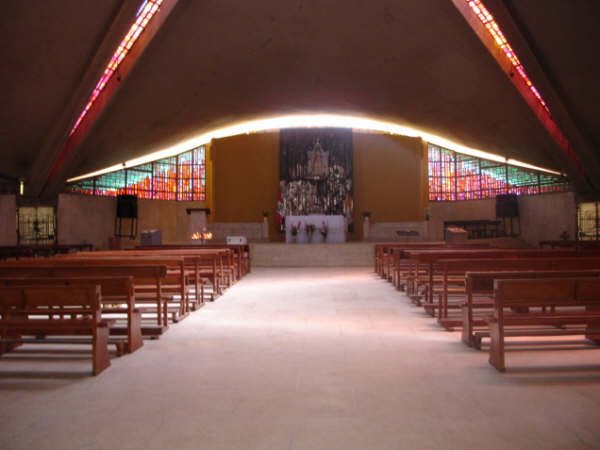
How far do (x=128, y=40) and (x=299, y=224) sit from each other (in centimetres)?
883

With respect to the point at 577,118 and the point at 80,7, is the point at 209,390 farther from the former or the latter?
the point at 577,118

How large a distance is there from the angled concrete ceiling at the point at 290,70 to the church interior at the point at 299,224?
69mm

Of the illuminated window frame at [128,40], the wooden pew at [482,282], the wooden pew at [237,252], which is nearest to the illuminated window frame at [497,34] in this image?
the illuminated window frame at [128,40]

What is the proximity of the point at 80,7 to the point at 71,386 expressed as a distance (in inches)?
320

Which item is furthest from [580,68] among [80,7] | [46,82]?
[46,82]

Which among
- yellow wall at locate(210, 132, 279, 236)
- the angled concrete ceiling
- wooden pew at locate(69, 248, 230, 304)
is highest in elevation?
the angled concrete ceiling

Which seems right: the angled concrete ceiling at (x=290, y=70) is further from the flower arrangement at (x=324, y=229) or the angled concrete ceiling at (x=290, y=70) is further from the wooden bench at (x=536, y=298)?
the wooden bench at (x=536, y=298)

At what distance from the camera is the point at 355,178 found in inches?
945

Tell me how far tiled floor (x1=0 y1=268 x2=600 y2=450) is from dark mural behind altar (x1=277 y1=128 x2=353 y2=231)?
1780cm

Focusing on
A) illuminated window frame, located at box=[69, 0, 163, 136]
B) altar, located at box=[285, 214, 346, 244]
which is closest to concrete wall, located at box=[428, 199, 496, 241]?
altar, located at box=[285, 214, 346, 244]

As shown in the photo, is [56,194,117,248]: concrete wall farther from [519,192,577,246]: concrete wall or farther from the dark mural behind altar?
[519,192,577,246]: concrete wall

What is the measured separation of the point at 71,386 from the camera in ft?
11.5

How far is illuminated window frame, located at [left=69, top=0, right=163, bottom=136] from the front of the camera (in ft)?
38.6

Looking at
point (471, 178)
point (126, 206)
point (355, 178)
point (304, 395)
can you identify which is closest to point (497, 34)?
point (304, 395)
